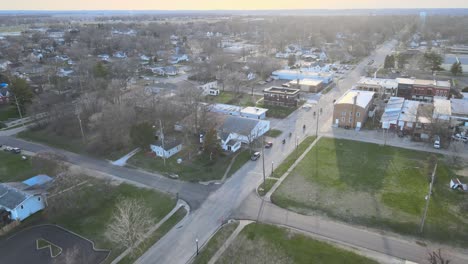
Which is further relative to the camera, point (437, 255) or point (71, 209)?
point (71, 209)

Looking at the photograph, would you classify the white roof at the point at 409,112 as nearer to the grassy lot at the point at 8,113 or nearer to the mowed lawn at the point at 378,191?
the mowed lawn at the point at 378,191

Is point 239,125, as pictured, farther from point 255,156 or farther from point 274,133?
point 255,156

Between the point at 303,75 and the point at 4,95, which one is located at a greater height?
the point at 4,95

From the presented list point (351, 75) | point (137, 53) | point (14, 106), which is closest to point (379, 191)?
point (351, 75)

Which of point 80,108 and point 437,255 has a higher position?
point 80,108

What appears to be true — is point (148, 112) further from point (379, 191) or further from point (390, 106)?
point (390, 106)

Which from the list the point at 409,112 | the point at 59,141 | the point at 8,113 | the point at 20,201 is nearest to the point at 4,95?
the point at 8,113

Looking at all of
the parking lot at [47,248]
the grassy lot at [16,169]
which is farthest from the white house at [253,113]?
the parking lot at [47,248]
